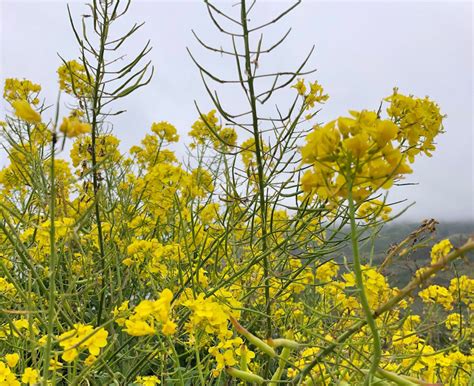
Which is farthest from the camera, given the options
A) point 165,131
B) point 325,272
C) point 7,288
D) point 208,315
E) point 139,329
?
point 165,131

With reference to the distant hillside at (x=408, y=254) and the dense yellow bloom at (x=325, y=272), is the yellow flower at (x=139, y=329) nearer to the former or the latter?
the distant hillside at (x=408, y=254)

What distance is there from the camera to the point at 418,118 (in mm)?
1461

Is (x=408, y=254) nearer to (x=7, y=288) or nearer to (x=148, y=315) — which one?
(x=148, y=315)

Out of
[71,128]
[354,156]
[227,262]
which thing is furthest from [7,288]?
[354,156]

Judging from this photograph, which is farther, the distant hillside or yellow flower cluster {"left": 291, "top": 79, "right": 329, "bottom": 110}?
yellow flower cluster {"left": 291, "top": 79, "right": 329, "bottom": 110}

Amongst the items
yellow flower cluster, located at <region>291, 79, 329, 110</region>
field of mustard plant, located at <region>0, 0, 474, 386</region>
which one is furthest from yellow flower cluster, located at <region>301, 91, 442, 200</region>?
yellow flower cluster, located at <region>291, 79, 329, 110</region>

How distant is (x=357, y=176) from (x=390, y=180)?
2.5 inches

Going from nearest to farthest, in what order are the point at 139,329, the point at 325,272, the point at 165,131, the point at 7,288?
the point at 139,329 < the point at 7,288 < the point at 325,272 < the point at 165,131

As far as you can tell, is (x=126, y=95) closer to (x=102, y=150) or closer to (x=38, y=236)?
(x=38, y=236)

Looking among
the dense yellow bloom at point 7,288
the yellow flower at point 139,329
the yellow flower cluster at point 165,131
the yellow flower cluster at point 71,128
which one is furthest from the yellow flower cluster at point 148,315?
the yellow flower cluster at point 165,131

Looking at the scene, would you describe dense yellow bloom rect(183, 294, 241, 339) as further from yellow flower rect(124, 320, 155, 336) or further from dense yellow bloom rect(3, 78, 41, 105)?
dense yellow bloom rect(3, 78, 41, 105)

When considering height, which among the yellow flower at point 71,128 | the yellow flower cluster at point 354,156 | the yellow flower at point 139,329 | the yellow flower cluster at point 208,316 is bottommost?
the yellow flower cluster at point 208,316

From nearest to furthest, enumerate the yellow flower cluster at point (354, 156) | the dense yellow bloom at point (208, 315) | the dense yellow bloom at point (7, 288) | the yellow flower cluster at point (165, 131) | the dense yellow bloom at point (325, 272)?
the yellow flower cluster at point (354, 156), the dense yellow bloom at point (208, 315), the dense yellow bloom at point (7, 288), the dense yellow bloom at point (325, 272), the yellow flower cluster at point (165, 131)

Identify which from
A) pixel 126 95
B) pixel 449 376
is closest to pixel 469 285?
pixel 449 376
